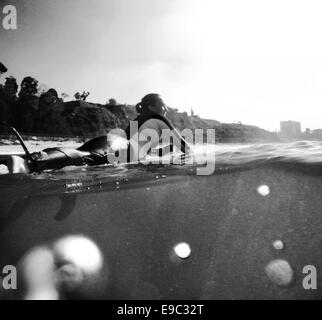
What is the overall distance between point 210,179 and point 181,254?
114 inches

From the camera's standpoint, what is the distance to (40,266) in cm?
551

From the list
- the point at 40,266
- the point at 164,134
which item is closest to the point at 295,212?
the point at 164,134

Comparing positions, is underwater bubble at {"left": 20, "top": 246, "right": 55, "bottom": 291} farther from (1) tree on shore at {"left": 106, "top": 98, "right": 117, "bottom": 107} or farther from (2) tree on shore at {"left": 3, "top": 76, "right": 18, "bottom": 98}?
(1) tree on shore at {"left": 106, "top": 98, "right": 117, "bottom": 107}

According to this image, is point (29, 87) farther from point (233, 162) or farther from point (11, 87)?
point (233, 162)

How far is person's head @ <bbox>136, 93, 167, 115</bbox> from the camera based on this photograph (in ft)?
23.5

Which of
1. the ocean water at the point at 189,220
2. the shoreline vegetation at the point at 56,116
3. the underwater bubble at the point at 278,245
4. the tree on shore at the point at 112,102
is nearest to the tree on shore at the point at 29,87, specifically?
the shoreline vegetation at the point at 56,116

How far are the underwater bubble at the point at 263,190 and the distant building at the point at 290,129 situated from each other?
2788 millimetres

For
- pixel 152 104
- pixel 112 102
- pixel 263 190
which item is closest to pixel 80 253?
pixel 152 104

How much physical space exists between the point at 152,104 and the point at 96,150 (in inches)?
66.0

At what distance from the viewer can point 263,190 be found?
7859 millimetres

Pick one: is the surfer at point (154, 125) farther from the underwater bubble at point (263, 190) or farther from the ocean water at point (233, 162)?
the underwater bubble at point (263, 190)

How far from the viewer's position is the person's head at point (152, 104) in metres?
7.16

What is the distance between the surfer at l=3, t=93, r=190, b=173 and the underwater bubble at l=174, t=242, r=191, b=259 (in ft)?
6.71
